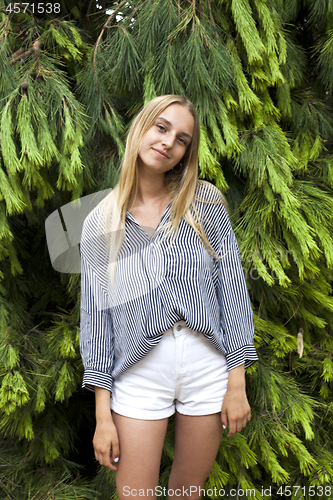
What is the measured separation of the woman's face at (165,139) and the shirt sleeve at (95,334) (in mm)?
286

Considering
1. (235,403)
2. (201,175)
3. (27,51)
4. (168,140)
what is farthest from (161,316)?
(27,51)

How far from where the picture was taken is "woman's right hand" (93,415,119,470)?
879 mm

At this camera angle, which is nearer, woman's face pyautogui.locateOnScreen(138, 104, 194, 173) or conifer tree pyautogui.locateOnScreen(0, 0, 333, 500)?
woman's face pyautogui.locateOnScreen(138, 104, 194, 173)

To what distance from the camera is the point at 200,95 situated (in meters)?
1.23

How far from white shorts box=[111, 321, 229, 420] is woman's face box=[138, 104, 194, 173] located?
387 millimetres

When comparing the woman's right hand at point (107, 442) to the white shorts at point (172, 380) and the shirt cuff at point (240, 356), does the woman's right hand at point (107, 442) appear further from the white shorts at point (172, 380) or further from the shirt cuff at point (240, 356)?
the shirt cuff at point (240, 356)

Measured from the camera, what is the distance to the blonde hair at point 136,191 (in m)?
0.94

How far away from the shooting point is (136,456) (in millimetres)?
880

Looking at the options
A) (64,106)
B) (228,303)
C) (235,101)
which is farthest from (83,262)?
(235,101)

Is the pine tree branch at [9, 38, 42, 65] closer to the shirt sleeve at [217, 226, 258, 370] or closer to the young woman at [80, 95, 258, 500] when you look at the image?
the young woman at [80, 95, 258, 500]

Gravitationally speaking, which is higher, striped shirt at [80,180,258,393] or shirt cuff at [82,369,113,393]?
striped shirt at [80,180,258,393]

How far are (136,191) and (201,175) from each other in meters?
0.31

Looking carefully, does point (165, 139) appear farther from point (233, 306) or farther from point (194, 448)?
point (194, 448)

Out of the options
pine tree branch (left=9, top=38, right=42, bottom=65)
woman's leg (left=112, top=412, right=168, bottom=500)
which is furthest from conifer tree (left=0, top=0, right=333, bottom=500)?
woman's leg (left=112, top=412, right=168, bottom=500)
